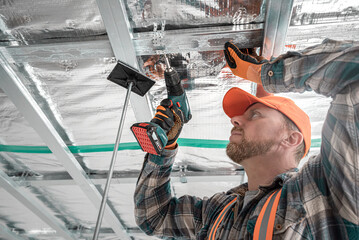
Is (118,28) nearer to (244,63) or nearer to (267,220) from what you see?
(244,63)

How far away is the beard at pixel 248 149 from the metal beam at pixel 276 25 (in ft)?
1.19

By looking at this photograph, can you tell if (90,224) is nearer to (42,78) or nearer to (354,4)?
(42,78)

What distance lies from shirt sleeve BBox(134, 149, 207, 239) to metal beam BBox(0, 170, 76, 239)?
1.24 m

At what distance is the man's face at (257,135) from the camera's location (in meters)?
1.03

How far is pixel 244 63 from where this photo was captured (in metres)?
0.94

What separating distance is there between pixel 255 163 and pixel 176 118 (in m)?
0.38

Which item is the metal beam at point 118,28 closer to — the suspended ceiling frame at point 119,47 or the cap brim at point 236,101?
the suspended ceiling frame at point 119,47

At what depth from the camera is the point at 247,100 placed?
1146 mm

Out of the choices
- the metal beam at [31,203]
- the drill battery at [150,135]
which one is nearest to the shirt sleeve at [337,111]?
the drill battery at [150,135]

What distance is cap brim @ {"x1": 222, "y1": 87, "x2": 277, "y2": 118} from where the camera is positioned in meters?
1.11

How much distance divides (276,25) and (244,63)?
0.19m

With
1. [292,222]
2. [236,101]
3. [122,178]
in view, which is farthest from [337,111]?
[122,178]

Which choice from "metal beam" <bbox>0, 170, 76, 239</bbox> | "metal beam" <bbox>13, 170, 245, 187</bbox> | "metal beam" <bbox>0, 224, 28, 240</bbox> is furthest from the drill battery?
"metal beam" <bbox>0, 224, 28, 240</bbox>

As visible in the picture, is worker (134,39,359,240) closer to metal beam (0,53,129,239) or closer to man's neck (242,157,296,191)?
man's neck (242,157,296,191)
